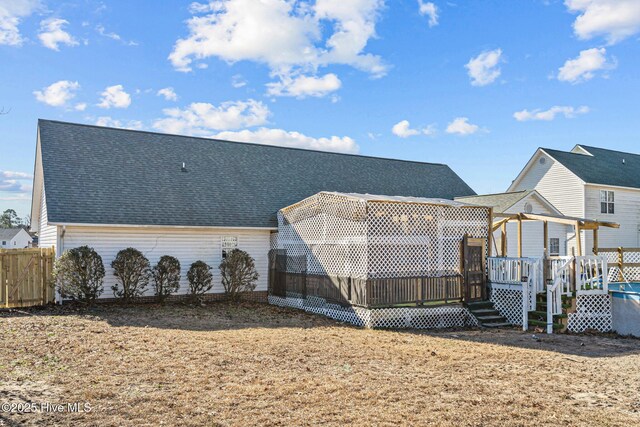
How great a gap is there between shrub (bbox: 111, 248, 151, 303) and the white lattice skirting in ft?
17.8

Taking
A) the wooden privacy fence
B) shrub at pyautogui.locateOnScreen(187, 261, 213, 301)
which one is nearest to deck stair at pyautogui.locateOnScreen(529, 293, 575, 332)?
shrub at pyautogui.locateOnScreen(187, 261, 213, 301)

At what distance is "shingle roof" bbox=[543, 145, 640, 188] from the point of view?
2566cm

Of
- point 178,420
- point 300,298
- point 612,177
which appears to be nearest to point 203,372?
point 178,420

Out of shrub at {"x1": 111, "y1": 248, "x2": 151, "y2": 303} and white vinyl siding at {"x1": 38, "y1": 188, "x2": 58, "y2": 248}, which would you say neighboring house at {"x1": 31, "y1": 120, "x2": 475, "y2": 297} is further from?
shrub at {"x1": 111, "y1": 248, "x2": 151, "y2": 303}

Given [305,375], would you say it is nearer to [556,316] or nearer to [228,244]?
[556,316]

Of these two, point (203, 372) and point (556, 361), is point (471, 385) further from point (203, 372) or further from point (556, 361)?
point (203, 372)

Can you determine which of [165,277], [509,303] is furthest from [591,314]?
[165,277]

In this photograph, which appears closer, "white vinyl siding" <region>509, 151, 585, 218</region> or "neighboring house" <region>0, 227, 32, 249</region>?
"white vinyl siding" <region>509, 151, 585, 218</region>

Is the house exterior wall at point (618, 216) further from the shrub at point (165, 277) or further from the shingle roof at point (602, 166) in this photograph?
the shrub at point (165, 277)

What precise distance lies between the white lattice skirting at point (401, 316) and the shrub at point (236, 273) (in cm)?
301

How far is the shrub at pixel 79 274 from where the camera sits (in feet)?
45.0

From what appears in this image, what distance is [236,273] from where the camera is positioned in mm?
16266

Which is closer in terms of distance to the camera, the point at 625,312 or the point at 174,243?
the point at 625,312

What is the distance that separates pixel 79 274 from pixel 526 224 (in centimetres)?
1789
